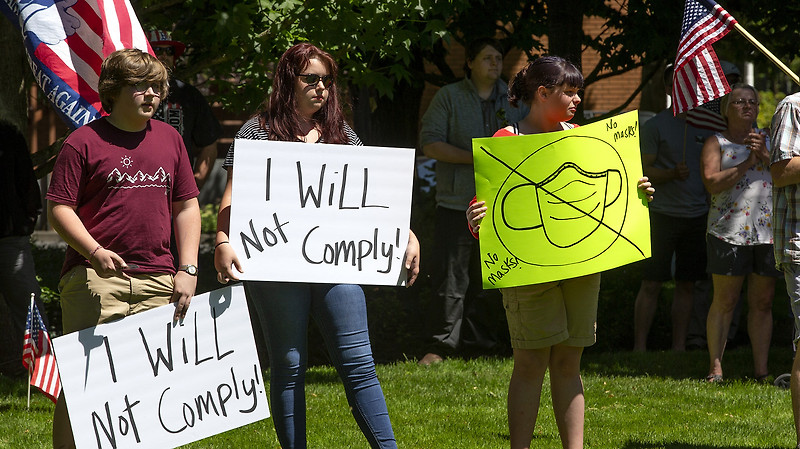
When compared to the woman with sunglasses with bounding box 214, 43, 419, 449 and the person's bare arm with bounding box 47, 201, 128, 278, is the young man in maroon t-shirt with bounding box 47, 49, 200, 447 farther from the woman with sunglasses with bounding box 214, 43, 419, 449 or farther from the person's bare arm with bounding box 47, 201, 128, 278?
the woman with sunglasses with bounding box 214, 43, 419, 449

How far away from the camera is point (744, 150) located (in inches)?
264

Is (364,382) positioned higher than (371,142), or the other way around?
(371,142)

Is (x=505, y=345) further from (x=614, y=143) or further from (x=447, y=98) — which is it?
(x=614, y=143)

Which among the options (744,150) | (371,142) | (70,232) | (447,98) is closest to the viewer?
(70,232)

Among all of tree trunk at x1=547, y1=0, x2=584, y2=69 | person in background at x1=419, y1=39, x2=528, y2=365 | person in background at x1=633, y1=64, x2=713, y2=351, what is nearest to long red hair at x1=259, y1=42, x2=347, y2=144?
person in background at x1=419, y1=39, x2=528, y2=365

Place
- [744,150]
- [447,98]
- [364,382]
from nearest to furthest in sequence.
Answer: [364,382] < [744,150] < [447,98]

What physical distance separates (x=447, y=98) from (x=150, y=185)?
3.85 m

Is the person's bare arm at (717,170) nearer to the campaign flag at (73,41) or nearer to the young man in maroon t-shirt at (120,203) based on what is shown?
the campaign flag at (73,41)

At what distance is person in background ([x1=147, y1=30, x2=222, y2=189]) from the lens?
6.18 m

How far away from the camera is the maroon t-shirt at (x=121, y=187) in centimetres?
374

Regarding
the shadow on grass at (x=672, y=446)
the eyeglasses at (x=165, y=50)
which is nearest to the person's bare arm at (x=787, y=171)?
the shadow on grass at (x=672, y=446)

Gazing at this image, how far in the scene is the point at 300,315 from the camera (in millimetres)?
4023

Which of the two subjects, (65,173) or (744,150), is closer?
(65,173)

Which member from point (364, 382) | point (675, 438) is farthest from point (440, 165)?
point (364, 382)
